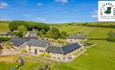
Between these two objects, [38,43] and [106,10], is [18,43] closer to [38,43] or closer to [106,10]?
[38,43]

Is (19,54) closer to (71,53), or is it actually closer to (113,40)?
(71,53)

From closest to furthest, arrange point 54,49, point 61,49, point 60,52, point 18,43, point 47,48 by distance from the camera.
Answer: point 60,52
point 61,49
point 54,49
point 47,48
point 18,43

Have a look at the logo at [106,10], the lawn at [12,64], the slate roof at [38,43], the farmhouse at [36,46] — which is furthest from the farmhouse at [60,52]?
the logo at [106,10]

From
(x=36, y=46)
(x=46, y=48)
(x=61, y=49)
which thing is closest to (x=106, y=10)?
(x=61, y=49)

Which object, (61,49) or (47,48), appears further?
(47,48)

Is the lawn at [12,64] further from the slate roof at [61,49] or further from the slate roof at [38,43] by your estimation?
the slate roof at [38,43]

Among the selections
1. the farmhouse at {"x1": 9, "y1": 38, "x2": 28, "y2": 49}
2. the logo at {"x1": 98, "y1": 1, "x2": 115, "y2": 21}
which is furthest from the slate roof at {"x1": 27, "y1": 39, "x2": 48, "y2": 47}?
the logo at {"x1": 98, "y1": 1, "x2": 115, "y2": 21}
